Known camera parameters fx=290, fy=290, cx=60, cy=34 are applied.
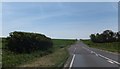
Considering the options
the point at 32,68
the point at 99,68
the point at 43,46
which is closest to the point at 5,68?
the point at 32,68

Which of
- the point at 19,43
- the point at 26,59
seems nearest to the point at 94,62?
the point at 26,59

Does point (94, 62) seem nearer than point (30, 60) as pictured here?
Yes

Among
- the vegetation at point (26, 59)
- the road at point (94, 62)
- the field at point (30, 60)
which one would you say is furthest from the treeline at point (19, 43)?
the road at point (94, 62)

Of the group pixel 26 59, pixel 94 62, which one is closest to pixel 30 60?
pixel 26 59

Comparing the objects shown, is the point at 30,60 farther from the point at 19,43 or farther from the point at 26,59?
the point at 19,43

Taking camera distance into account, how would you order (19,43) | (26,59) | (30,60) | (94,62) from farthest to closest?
(19,43), (26,59), (30,60), (94,62)

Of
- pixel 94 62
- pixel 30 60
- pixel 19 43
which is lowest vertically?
pixel 94 62

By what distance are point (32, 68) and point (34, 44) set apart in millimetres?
22915

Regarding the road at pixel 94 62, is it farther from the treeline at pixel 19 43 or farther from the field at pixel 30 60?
the treeline at pixel 19 43

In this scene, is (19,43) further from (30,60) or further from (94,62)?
(94,62)

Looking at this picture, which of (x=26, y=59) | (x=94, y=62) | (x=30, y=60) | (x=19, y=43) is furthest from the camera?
(x=19, y=43)

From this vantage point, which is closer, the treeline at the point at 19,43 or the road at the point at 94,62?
the road at the point at 94,62

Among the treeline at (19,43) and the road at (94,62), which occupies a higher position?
the treeline at (19,43)

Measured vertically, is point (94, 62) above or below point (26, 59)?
below
